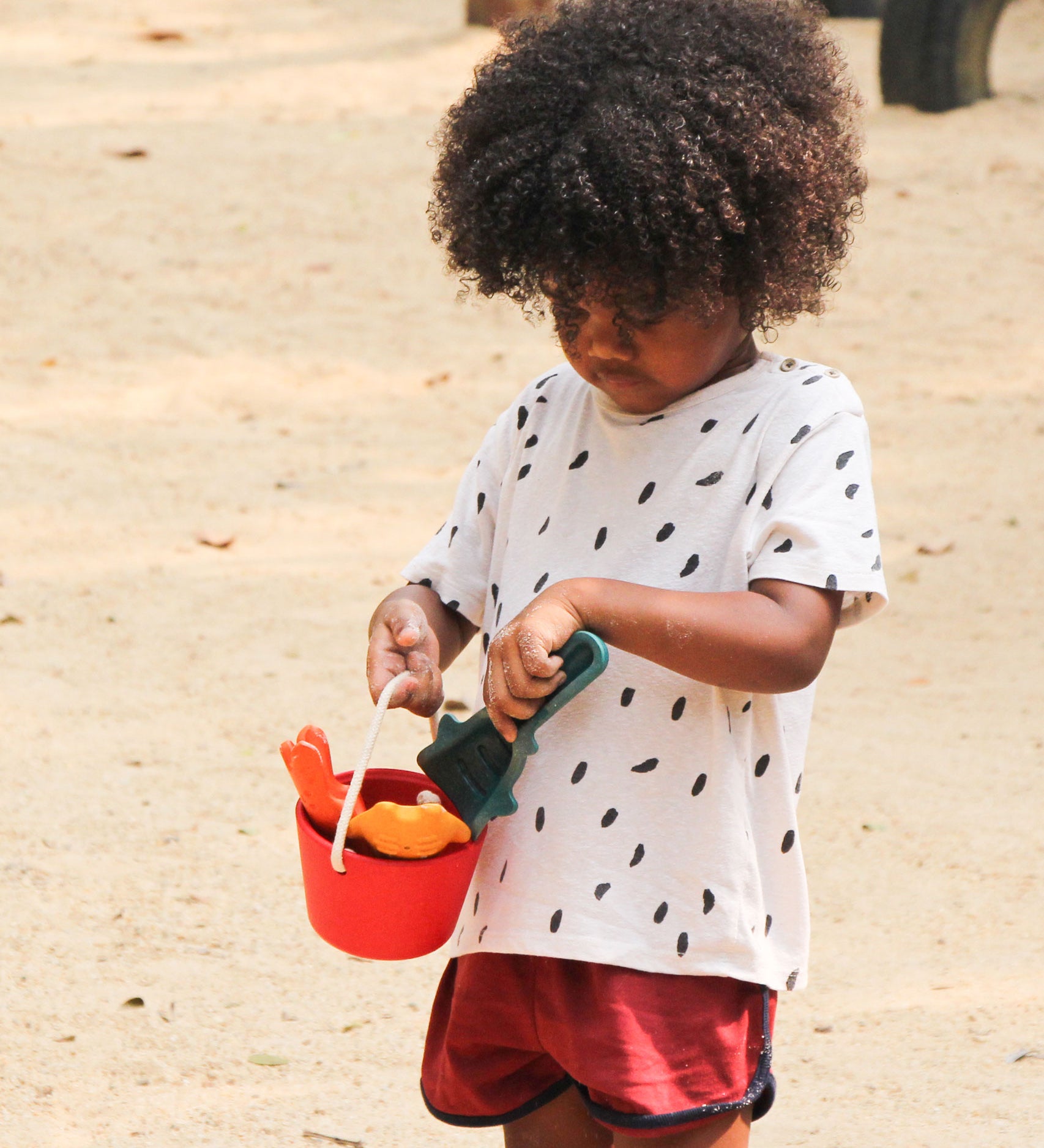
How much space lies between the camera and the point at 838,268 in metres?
1.73

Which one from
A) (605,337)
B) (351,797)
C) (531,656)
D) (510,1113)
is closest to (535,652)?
(531,656)

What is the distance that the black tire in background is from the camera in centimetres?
963

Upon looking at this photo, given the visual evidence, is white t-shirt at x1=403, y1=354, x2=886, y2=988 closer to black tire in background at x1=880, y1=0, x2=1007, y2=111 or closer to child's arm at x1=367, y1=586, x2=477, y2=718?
child's arm at x1=367, y1=586, x2=477, y2=718

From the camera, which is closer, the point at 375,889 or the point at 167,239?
the point at 375,889

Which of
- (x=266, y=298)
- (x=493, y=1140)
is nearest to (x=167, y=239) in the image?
(x=266, y=298)

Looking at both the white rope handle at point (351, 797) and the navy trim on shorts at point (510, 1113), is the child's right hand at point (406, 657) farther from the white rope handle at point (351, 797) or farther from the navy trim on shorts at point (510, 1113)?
the navy trim on shorts at point (510, 1113)

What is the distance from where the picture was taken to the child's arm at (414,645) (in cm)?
169

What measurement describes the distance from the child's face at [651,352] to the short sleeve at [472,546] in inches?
9.3

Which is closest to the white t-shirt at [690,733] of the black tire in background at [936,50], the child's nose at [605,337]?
the child's nose at [605,337]

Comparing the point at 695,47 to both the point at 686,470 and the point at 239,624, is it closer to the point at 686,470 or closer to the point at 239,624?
the point at 686,470

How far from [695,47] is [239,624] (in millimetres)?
3283

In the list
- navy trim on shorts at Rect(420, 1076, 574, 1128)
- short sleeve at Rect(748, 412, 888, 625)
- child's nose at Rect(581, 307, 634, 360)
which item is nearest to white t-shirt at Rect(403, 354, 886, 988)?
short sleeve at Rect(748, 412, 888, 625)

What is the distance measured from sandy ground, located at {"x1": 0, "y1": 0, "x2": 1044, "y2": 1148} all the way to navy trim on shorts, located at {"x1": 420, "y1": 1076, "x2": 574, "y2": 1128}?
74cm

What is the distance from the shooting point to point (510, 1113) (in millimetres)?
1777
